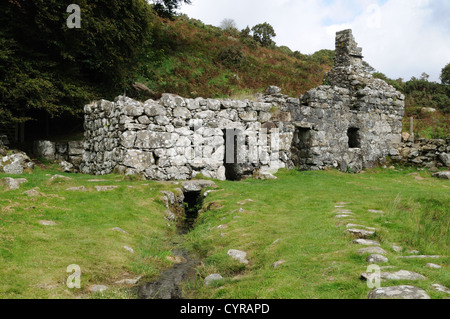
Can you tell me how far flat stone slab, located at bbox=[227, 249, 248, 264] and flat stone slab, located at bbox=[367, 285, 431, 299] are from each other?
2.45 metres

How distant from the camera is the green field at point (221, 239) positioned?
4.23 metres

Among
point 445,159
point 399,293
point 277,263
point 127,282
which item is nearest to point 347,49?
point 445,159

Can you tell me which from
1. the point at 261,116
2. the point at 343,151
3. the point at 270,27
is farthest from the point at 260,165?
the point at 270,27

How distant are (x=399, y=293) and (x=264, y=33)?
134ft

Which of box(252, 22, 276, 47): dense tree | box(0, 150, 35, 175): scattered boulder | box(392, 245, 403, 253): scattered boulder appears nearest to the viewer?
box(392, 245, 403, 253): scattered boulder

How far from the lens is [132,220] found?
301 inches

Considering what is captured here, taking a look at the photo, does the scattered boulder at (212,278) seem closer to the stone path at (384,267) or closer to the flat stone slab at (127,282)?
the flat stone slab at (127,282)

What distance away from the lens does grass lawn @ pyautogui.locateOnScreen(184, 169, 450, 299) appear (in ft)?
13.2

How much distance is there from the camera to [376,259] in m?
4.40

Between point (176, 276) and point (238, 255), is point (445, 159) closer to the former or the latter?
point (238, 255)

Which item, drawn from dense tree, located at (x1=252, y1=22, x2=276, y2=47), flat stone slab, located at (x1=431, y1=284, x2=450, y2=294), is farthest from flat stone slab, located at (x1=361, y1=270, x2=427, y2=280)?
dense tree, located at (x1=252, y1=22, x2=276, y2=47)

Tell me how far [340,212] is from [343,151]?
9473mm

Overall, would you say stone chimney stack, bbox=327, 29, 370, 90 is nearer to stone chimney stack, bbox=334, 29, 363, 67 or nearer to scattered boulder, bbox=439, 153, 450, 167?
stone chimney stack, bbox=334, 29, 363, 67
